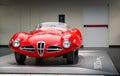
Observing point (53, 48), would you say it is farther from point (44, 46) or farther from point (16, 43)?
point (16, 43)

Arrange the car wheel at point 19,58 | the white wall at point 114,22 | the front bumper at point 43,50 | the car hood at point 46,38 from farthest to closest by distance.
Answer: the white wall at point 114,22 < the car wheel at point 19,58 < the car hood at point 46,38 < the front bumper at point 43,50

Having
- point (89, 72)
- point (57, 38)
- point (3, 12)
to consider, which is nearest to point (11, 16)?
point (3, 12)

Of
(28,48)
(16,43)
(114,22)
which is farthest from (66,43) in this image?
(114,22)

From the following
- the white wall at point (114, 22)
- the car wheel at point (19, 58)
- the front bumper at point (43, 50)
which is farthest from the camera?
the white wall at point (114, 22)

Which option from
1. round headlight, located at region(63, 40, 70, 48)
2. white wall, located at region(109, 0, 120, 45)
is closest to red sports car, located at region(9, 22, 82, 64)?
round headlight, located at region(63, 40, 70, 48)

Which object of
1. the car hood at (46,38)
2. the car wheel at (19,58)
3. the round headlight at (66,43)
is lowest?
the car wheel at (19,58)

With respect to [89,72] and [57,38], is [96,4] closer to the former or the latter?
[57,38]

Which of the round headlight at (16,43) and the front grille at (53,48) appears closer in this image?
the front grille at (53,48)

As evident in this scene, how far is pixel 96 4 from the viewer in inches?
555

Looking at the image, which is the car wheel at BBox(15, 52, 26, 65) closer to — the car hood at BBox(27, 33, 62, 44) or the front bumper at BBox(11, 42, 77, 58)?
the front bumper at BBox(11, 42, 77, 58)

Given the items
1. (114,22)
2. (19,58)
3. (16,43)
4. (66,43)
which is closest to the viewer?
(66,43)

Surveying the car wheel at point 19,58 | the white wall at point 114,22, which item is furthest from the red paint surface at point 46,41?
the white wall at point 114,22

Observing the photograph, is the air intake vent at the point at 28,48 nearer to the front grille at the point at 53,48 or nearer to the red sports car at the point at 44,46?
the red sports car at the point at 44,46

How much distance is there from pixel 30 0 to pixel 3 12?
156 cm
